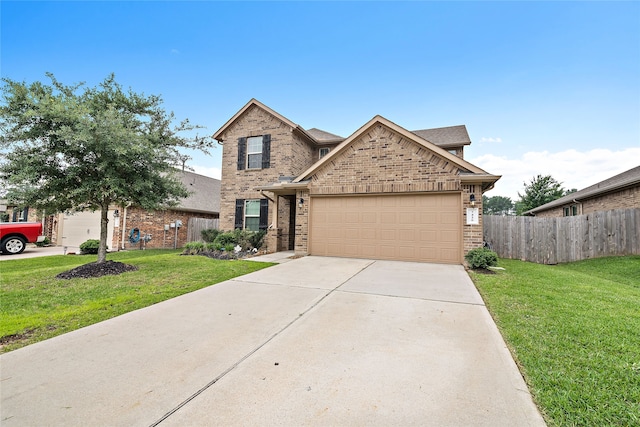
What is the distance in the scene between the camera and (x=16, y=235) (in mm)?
13094

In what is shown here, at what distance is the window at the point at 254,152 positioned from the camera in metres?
13.6

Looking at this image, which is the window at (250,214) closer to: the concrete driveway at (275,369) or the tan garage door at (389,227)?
the tan garage door at (389,227)

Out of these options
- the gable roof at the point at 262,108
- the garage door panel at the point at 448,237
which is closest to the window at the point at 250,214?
the gable roof at the point at 262,108

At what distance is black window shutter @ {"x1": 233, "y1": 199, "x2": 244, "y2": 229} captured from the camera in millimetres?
13875

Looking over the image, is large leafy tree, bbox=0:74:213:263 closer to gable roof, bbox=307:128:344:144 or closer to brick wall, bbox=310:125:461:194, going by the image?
brick wall, bbox=310:125:461:194

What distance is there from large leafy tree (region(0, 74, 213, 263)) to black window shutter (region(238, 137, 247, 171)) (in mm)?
5907

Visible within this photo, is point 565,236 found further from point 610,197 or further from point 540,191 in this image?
point 540,191

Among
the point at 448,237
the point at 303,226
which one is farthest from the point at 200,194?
the point at 448,237

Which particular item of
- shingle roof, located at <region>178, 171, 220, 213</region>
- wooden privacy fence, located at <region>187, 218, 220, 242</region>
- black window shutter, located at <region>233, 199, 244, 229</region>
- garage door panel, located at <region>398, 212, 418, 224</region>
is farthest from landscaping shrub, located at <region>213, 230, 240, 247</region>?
garage door panel, located at <region>398, 212, 418, 224</region>

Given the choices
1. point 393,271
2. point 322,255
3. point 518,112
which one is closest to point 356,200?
point 322,255

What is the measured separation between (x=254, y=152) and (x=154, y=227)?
24.7 feet

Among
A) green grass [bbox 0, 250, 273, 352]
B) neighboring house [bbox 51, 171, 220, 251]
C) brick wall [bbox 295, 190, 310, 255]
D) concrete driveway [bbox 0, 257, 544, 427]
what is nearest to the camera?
concrete driveway [bbox 0, 257, 544, 427]

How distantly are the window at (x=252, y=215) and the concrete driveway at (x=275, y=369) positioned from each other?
363 inches

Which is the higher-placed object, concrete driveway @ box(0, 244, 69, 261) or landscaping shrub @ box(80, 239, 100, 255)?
landscaping shrub @ box(80, 239, 100, 255)
